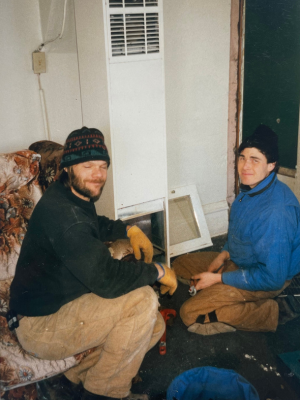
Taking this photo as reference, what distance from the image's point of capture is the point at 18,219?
1.84m

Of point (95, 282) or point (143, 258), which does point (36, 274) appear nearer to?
point (95, 282)

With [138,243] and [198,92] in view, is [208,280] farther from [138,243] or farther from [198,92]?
[198,92]

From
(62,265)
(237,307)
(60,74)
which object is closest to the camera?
(62,265)

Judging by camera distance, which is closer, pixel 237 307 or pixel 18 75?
pixel 237 307

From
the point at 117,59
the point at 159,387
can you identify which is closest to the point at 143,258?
the point at 159,387

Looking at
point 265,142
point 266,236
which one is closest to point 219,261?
point 266,236

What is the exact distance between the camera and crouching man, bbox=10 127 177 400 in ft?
4.93

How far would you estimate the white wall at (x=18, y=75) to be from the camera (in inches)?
87.8

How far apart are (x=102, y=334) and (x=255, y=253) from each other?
90cm

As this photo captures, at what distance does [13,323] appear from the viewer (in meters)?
1.58

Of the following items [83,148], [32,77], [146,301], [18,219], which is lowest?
[146,301]

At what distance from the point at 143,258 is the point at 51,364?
0.80 meters

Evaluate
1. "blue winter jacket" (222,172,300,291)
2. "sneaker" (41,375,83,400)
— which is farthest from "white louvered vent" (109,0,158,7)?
"sneaker" (41,375,83,400)

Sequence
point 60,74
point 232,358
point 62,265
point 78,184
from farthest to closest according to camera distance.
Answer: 1. point 60,74
2. point 232,358
3. point 78,184
4. point 62,265
